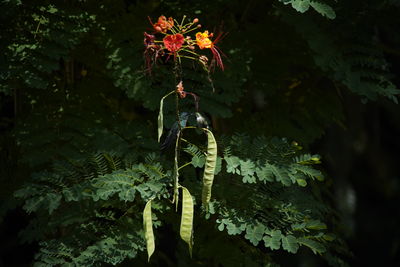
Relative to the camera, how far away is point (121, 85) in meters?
1.92

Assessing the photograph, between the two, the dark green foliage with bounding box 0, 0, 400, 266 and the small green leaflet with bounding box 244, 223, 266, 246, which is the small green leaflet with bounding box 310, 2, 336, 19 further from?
the small green leaflet with bounding box 244, 223, 266, 246

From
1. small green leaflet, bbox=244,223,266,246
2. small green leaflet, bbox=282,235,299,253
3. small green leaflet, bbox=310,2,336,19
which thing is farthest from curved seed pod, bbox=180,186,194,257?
small green leaflet, bbox=310,2,336,19

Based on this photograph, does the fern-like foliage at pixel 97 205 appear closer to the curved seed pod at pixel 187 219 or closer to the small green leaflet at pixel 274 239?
the curved seed pod at pixel 187 219

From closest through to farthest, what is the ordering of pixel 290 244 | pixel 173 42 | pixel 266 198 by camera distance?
pixel 173 42 < pixel 290 244 < pixel 266 198

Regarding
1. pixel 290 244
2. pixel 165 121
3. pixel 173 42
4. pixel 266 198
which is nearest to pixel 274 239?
pixel 290 244

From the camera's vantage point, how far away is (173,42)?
1496 mm

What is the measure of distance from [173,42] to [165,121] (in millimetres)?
415

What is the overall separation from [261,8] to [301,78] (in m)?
0.34

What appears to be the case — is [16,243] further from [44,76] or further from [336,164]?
[336,164]

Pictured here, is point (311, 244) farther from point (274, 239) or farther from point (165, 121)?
point (165, 121)

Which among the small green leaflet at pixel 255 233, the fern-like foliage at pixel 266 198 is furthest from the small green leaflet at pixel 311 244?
the small green leaflet at pixel 255 233

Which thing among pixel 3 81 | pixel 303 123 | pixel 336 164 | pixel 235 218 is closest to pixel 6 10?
pixel 3 81

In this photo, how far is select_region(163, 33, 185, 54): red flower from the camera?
149 cm

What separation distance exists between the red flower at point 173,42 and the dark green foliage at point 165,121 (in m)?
0.16
